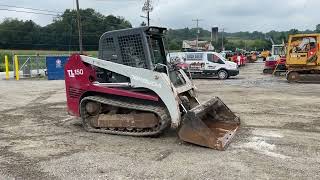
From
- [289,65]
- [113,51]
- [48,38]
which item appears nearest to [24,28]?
[48,38]

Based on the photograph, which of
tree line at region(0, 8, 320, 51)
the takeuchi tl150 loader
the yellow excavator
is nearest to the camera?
the takeuchi tl150 loader

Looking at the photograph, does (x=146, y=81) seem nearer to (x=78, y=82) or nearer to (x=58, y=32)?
(x=78, y=82)

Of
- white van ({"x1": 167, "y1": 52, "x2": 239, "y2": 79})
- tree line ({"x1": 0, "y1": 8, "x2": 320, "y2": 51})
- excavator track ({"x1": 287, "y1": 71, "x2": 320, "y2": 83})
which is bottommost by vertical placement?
excavator track ({"x1": 287, "y1": 71, "x2": 320, "y2": 83})

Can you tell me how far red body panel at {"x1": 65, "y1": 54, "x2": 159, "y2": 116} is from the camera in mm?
10281

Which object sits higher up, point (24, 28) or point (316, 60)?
point (24, 28)

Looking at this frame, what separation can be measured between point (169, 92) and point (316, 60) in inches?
722

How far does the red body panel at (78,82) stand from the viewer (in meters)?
10.3

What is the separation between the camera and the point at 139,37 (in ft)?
32.9

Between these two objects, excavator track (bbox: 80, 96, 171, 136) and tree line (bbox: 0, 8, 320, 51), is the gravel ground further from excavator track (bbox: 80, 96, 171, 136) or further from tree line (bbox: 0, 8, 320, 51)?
tree line (bbox: 0, 8, 320, 51)

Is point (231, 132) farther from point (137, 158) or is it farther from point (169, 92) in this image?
point (137, 158)

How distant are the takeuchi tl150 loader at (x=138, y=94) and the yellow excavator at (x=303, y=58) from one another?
52.1 ft

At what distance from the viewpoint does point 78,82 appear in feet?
34.6

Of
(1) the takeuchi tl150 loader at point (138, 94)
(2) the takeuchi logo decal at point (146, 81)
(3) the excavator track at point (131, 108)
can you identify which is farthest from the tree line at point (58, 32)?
(2) the takeuchi logo decal at point (146, 81)

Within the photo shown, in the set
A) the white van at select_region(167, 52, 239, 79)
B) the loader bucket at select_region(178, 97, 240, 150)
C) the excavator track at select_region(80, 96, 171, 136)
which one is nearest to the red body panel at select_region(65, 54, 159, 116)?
the excavator track at select_region(80, 96, 171, 136)
